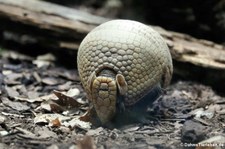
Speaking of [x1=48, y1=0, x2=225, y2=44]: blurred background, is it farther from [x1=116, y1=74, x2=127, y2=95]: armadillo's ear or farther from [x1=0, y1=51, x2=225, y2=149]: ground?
[x1=116, y1=74, x2=127, y2=95]: armadillo's ear

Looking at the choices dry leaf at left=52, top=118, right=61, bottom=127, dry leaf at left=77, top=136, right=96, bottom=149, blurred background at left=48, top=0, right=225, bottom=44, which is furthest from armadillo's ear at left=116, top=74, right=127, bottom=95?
blurred background at left=48, top=0, right=225, bottom=44

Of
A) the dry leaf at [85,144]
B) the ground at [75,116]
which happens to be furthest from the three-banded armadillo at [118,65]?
the dry leaf at [85,144]

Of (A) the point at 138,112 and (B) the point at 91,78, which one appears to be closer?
(B) the point at 91,78

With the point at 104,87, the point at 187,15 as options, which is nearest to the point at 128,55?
the point at 104,87

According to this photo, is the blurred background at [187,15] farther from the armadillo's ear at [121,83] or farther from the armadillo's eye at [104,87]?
the armadillo's eye at [104,87]

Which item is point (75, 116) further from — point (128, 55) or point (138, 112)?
point (128, 55)

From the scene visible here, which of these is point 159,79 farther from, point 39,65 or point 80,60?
point 39,65

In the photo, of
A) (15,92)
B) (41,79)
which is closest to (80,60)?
(15,92)
